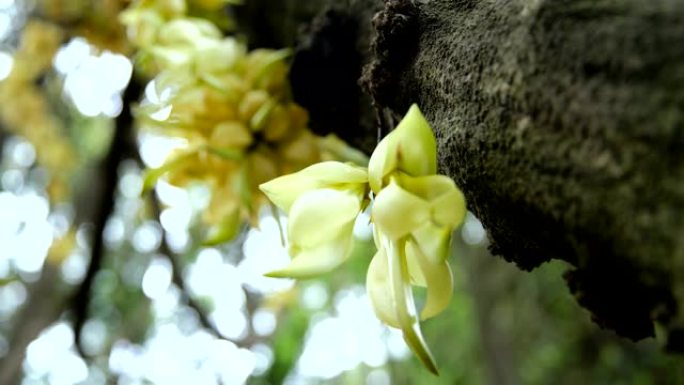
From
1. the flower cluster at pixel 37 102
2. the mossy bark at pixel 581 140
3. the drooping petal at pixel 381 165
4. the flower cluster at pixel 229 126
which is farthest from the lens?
the flower cluster at pixel 37 102

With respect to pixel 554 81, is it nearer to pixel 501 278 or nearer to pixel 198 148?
pixel 198 148

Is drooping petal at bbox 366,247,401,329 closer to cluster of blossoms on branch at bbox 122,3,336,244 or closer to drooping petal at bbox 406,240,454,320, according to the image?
drooping petal at bbox 406,240,454,320

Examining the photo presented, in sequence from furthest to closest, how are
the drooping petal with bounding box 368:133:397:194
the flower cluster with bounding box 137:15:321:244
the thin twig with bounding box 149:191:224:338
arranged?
the thin twig with bounding box 149:191:224:338 → the flower cluster with bounding box 137:15:321:244 → the drooping petal with bounding box 368:133:397:194

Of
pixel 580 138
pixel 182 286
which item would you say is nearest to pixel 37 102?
pixel 182 286

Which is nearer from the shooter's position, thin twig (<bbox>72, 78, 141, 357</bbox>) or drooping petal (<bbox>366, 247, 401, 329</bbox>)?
drooping petal (<bbox>366, 247, 401, 329</bbox>)

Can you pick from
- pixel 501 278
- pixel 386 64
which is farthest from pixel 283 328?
pixel 386 64

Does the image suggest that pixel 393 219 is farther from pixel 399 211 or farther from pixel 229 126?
pixel 229 126

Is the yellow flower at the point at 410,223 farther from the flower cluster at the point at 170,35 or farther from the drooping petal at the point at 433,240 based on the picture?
the flower cluster at the point at 170,35

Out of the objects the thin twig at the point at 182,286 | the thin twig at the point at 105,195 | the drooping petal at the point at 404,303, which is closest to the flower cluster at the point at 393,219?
the drooping petal at the point at 404,303

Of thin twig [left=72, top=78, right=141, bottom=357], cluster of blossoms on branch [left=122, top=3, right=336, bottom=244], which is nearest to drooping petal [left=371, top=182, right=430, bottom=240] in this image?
cluster of blossoms on branch [left=122, top=3, right=336, bottom=244]
